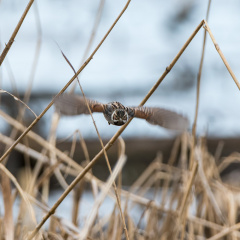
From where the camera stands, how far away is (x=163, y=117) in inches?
20.0

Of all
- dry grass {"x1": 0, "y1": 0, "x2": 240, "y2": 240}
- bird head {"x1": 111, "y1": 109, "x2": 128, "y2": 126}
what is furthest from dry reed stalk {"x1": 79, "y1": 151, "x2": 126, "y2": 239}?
bird head {"x1": 111, "y1": 109, "x2": 128, "y2": 126}

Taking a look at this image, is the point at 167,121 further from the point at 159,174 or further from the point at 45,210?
the point at 159,174

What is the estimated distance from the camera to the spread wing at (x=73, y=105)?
0.43 m

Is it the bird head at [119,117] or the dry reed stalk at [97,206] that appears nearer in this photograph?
the bird head at [119,117]

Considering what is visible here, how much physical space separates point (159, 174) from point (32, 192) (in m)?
0.36

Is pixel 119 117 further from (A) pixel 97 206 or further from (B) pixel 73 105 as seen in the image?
(A) pixel 97 206

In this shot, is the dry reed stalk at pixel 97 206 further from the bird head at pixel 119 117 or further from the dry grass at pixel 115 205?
the bird head at pixel 119 117

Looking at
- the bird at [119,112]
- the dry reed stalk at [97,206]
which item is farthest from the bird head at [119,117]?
the dry reed stalk at [97,206]

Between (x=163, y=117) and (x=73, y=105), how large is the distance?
4.1 inches

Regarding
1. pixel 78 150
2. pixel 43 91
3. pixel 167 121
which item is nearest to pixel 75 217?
pixel 167 121

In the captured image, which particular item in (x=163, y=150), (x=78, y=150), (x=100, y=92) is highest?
(x=100, y=92)

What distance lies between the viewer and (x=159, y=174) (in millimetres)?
1035

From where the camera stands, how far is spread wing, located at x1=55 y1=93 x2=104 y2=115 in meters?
0.43

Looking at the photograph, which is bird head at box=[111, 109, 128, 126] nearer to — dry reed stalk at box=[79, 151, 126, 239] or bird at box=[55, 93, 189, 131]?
bird at box=[55, 93, 189, 131]
